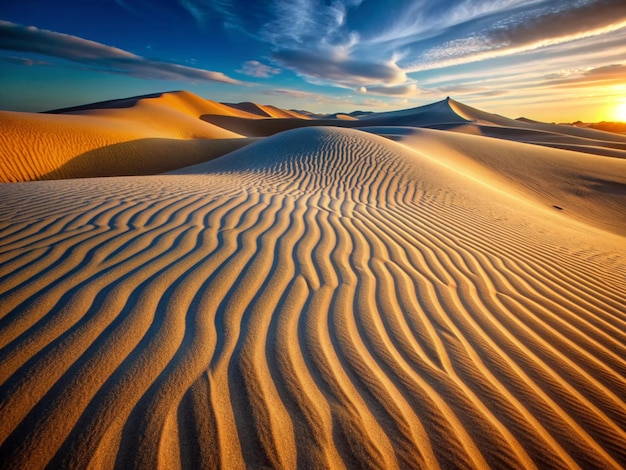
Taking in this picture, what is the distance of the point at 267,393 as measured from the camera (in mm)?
1409

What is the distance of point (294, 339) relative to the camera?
176cm

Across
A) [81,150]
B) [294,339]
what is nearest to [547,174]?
[294,339]

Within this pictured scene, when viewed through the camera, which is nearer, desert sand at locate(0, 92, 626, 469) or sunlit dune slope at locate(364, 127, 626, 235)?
desert sand at locate(0, 92, 626, 469)

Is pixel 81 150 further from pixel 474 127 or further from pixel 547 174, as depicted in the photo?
pixel 474 127

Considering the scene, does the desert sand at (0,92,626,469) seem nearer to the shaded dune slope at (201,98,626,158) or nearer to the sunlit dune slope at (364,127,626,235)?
the sunlit dune slope at (364,127,626,235)

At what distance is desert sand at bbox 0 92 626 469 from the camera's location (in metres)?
Result: 1.24

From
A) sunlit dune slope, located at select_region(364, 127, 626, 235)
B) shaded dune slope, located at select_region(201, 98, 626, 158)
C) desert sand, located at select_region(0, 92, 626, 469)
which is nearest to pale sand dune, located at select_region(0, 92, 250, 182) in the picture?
desert sand, located at select_region(0, 92, 626, 469)

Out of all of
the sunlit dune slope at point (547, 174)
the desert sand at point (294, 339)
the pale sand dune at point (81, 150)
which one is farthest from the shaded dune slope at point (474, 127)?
the pale sand dune at point (81, 150)

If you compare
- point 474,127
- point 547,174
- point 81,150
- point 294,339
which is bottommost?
point 474,127

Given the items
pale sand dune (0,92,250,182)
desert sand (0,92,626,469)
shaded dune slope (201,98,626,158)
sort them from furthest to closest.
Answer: shaded dune slope (201,98,626,158) → pale sand dune (0,92,250,182) → desert sand (0,92,626,469)

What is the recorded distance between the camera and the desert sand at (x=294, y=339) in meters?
1.24

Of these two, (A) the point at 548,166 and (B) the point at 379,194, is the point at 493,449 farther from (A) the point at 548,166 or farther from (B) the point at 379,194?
(A) the point at 548,166

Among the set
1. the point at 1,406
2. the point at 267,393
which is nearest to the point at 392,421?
the point at 267,393

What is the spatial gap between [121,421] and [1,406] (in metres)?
0.49
